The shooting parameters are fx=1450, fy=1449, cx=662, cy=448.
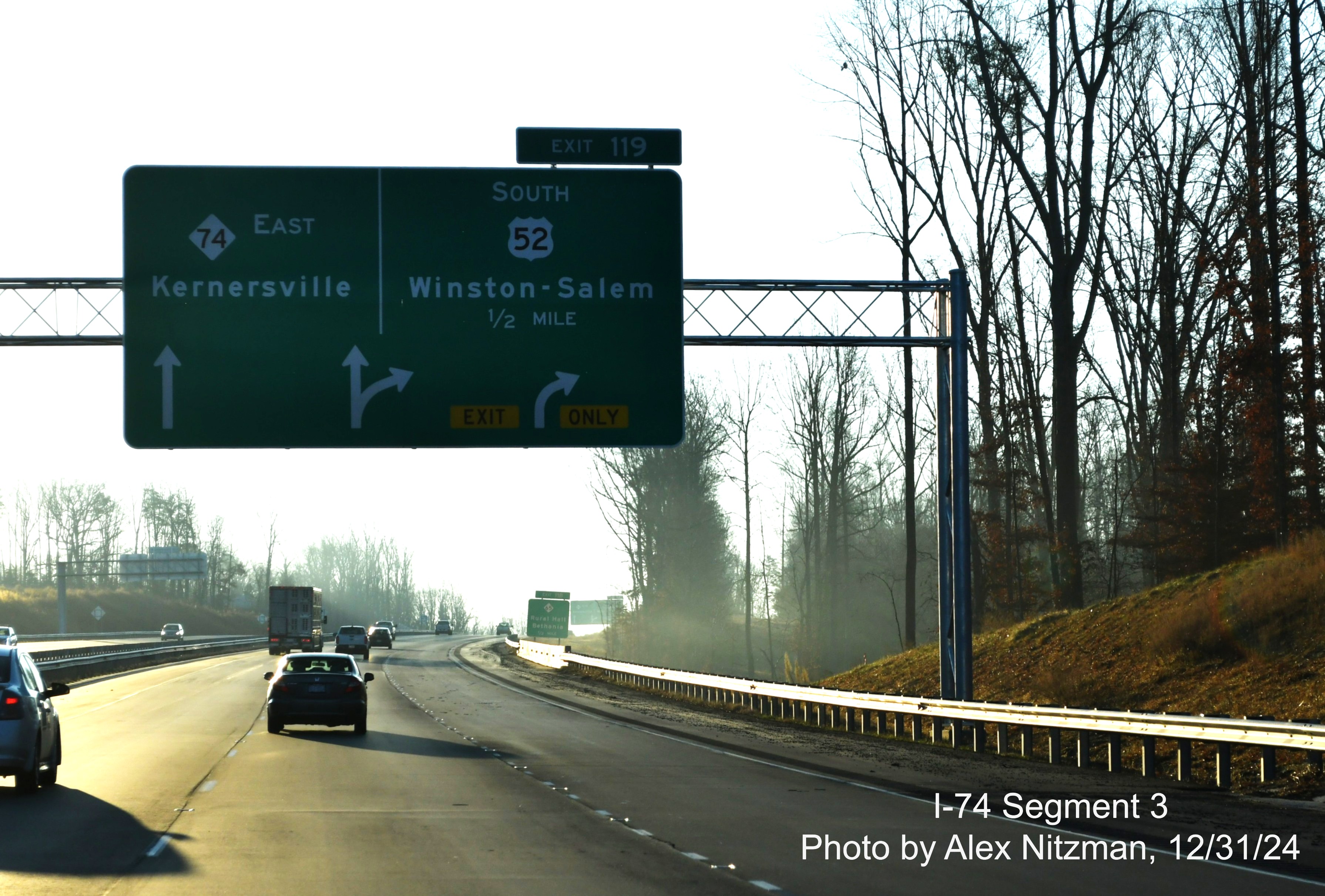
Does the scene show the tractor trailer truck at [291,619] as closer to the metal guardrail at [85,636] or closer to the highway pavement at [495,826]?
the metal guardrail at [85,636]

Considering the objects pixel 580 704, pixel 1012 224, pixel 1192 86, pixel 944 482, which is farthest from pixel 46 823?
pixel 1192 86

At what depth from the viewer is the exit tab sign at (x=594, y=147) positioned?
19.4m

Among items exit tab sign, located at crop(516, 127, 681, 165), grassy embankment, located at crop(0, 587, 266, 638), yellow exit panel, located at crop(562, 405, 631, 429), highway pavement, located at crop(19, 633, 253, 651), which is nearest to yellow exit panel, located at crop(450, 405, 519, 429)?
yellow exit panel, located at crop(562, 405, 631, 429)

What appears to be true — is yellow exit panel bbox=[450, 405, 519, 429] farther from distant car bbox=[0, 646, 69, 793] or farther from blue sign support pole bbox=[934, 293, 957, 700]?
blue sign support pole bbox=[934, 293, 957, 700]

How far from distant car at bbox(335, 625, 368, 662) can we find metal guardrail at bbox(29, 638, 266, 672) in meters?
7.46

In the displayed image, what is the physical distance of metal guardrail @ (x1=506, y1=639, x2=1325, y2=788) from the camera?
1602cm

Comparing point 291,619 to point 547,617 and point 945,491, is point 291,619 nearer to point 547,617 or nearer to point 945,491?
point 547,617

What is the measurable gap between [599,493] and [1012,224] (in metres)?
39.1

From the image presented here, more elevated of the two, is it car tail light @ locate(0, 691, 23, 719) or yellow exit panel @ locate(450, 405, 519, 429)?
yellow exit panel @ locate(450, 405, 519, 429)

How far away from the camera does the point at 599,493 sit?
82375 millimetres

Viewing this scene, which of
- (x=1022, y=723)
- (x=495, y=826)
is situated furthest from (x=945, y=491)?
(x=495, y=826)

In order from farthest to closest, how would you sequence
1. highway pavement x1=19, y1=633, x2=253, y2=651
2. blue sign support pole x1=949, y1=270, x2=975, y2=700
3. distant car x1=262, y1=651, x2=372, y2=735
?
highway pavement x1=19, y1=633, x2=253, y2=651
distant car x1=262, y1=651, x2=372, y2=735
blue sign support pole x1=949, y1=270, x2=975, y2=700

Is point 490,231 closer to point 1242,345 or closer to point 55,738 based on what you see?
point 55,738

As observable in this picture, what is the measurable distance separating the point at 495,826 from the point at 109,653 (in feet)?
206
